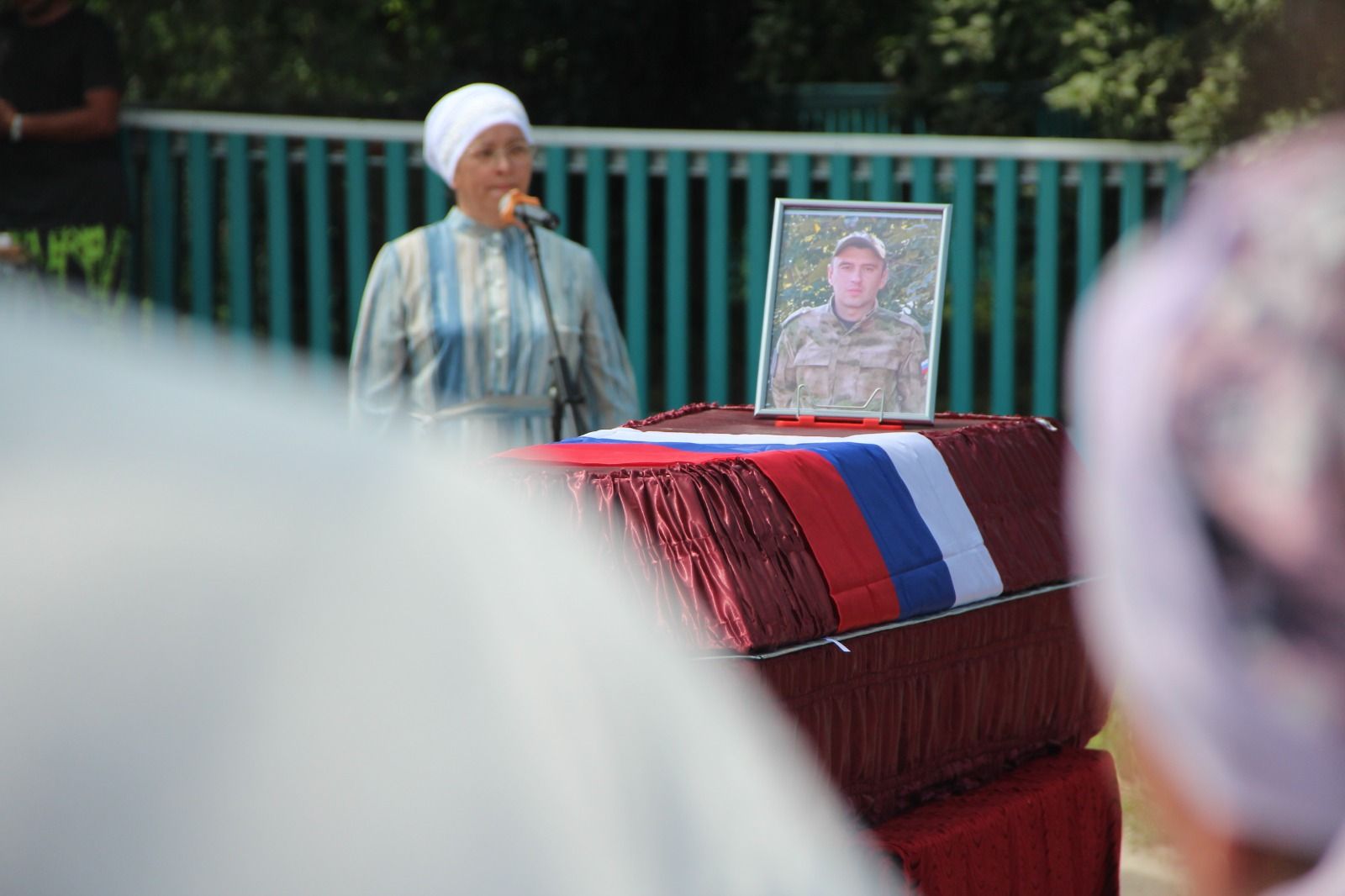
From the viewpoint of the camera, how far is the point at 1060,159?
21.6 ft

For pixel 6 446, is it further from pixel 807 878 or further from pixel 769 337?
pixel 769 337

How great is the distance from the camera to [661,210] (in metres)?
8.11

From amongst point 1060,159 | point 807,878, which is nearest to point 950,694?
point 807,878

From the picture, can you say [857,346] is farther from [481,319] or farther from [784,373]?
[481,319]

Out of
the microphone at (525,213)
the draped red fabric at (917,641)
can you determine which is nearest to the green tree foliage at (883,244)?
the draped red fabric at (917,641)

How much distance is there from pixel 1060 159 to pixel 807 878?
5.79 m

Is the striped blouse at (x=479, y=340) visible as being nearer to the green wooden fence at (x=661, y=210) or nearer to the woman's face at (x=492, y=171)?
the woman's face at (x=492, y=171)

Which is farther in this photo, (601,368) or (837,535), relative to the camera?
(601,368)

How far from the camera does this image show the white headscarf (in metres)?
4.23

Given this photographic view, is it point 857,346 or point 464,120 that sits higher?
point 464,120

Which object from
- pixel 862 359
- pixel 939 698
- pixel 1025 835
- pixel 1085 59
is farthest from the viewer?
pixel 1085 59

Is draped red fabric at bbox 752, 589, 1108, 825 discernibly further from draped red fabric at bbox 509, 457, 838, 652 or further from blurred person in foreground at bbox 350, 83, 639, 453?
blurred person in foreground at bbox 350, 83, 639, 453

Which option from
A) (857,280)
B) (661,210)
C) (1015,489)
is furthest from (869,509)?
(661,210)

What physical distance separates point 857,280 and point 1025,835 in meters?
0.96
